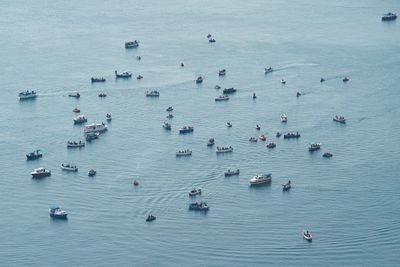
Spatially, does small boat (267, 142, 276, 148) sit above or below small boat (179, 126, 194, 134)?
below

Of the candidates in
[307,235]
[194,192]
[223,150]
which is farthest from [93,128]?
[307,235]

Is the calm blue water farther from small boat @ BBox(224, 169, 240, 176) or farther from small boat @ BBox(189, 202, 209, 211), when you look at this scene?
small boat @ BBox(224, 169, 240, 176)

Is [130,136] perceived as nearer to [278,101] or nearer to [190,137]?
[190,137]

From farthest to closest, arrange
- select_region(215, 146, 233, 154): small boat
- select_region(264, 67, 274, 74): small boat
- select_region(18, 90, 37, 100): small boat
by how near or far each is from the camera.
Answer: select_region(264, 67, 274, 74): small boat
select_region(18, 90, 37, 100): small boat
select_region(215, 146, 233, 154): small boat

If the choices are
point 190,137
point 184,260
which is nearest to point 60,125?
point 190,137

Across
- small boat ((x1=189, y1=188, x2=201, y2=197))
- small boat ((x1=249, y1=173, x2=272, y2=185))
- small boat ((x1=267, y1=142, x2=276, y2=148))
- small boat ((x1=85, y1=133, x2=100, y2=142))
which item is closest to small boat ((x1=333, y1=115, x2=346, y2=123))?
small boat ((x1=267, y1=142, x2=276, y2=148))

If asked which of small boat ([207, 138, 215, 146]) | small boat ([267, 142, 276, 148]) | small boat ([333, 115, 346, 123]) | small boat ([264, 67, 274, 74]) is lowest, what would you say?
small boat ([267, 142, 276, 148])

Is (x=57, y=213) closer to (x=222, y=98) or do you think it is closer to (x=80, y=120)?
(x=80, y=120)

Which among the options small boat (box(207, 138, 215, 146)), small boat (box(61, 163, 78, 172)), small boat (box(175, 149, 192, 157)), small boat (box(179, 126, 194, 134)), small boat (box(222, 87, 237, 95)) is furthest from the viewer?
small boat (box(222, 87, 237, 95))

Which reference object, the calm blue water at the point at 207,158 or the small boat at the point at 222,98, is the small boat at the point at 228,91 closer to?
the calm blue water at the point at 207,158
